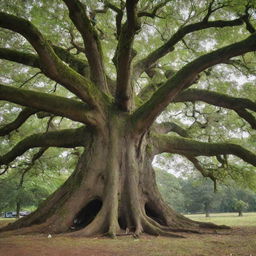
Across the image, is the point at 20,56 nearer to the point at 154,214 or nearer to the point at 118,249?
the point at 118,249

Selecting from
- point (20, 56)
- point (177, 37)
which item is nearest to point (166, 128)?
point (177, 37)

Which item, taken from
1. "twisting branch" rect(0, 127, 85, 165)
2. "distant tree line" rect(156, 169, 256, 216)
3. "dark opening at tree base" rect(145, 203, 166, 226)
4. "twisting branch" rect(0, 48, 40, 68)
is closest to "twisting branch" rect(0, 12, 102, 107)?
"twisting branch" rect(0, 48, 40, 68)

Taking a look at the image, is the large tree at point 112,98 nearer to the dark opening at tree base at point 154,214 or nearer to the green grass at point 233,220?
the dark opening at tree base at point 154,214

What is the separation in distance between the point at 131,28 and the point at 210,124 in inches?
322

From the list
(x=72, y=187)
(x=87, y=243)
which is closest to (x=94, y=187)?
(x=72, y=187)

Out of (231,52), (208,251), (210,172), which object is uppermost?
(231,52)

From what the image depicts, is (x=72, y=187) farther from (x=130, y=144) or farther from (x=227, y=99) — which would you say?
(x=227, y=99)

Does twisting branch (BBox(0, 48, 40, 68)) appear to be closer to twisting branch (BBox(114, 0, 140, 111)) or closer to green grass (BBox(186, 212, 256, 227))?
twisting branch (BBox(114, 0, 140, 111))

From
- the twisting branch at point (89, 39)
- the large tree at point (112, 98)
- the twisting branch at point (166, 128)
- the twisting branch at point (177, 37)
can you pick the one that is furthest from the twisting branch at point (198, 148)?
the twisting branch at point (89, 39)

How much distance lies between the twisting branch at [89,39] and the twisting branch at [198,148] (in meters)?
3.14

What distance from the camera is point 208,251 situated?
16.4 feet

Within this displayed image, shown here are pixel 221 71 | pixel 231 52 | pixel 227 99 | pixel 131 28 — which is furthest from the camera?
pixel 221 71

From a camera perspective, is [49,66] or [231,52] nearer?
[49,66]

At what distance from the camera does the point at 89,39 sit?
852cm
